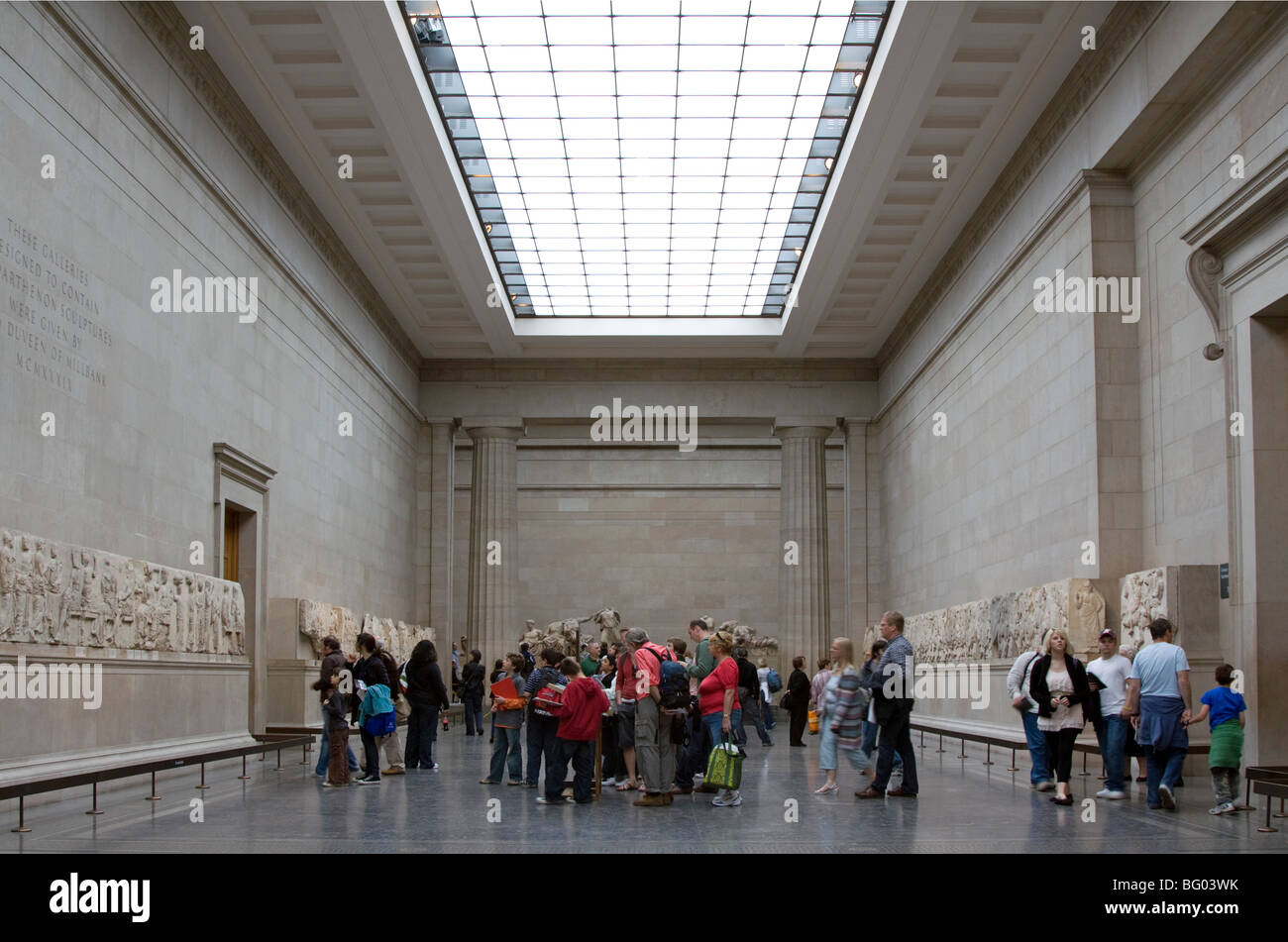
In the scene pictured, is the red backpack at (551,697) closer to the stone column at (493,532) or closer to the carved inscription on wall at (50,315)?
the carved inscription on wall at (50,315)

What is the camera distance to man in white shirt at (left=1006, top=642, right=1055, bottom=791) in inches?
492

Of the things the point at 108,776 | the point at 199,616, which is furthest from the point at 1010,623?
the point at 108,776

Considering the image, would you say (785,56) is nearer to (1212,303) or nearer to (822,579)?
(1212,303)

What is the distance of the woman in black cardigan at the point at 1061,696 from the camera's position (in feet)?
39.9

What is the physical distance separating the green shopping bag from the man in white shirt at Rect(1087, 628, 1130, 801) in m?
3.57

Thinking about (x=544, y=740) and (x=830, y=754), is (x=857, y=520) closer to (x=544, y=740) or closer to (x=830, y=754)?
(x=830, y=754)

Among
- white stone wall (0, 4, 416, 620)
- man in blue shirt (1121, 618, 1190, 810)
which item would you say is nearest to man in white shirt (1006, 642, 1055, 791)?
→ man in blue shirt (1121, 618, 1190, 810)

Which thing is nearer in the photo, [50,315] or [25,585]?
[25,585]

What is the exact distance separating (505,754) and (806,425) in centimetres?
2031

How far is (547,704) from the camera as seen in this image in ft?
41.6

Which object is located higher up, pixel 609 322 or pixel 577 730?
pixel 609 322

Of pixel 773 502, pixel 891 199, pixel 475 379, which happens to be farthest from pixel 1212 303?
pixel 773 502

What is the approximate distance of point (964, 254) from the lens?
81.9ft
